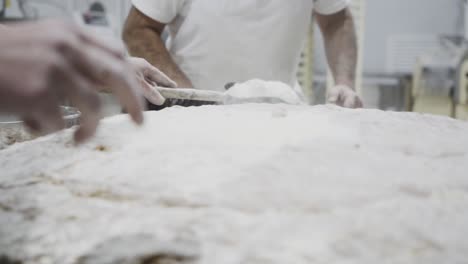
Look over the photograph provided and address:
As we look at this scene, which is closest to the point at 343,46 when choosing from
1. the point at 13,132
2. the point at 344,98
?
the point at 344,98

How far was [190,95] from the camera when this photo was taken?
4.29ft

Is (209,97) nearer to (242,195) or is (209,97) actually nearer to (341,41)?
(242,195)

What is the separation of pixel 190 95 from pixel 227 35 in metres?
0.77

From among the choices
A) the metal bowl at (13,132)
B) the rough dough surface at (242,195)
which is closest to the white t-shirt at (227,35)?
the metal bowl at (13,132)

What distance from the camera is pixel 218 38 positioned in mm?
1982

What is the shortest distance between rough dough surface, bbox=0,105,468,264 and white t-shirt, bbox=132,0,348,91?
1214 millimetres

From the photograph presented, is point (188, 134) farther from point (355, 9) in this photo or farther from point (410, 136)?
point (355, 9)

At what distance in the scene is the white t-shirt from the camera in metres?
1.96

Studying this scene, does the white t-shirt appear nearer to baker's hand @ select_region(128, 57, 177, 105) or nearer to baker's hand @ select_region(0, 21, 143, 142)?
baker's hand @ select_region(128, 57, 177, 105)

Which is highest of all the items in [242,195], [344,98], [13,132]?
[242,195]

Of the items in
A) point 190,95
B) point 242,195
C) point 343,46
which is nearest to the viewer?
point 242,195

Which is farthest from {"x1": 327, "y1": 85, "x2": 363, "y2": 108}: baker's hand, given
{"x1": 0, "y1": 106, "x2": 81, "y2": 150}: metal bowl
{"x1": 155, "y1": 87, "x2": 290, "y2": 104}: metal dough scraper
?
{"x1": 0, "y1": 106, "x2": 81, "y2": 150}: metal bowl

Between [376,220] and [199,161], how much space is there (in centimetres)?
28

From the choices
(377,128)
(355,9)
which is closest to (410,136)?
(377,128)
